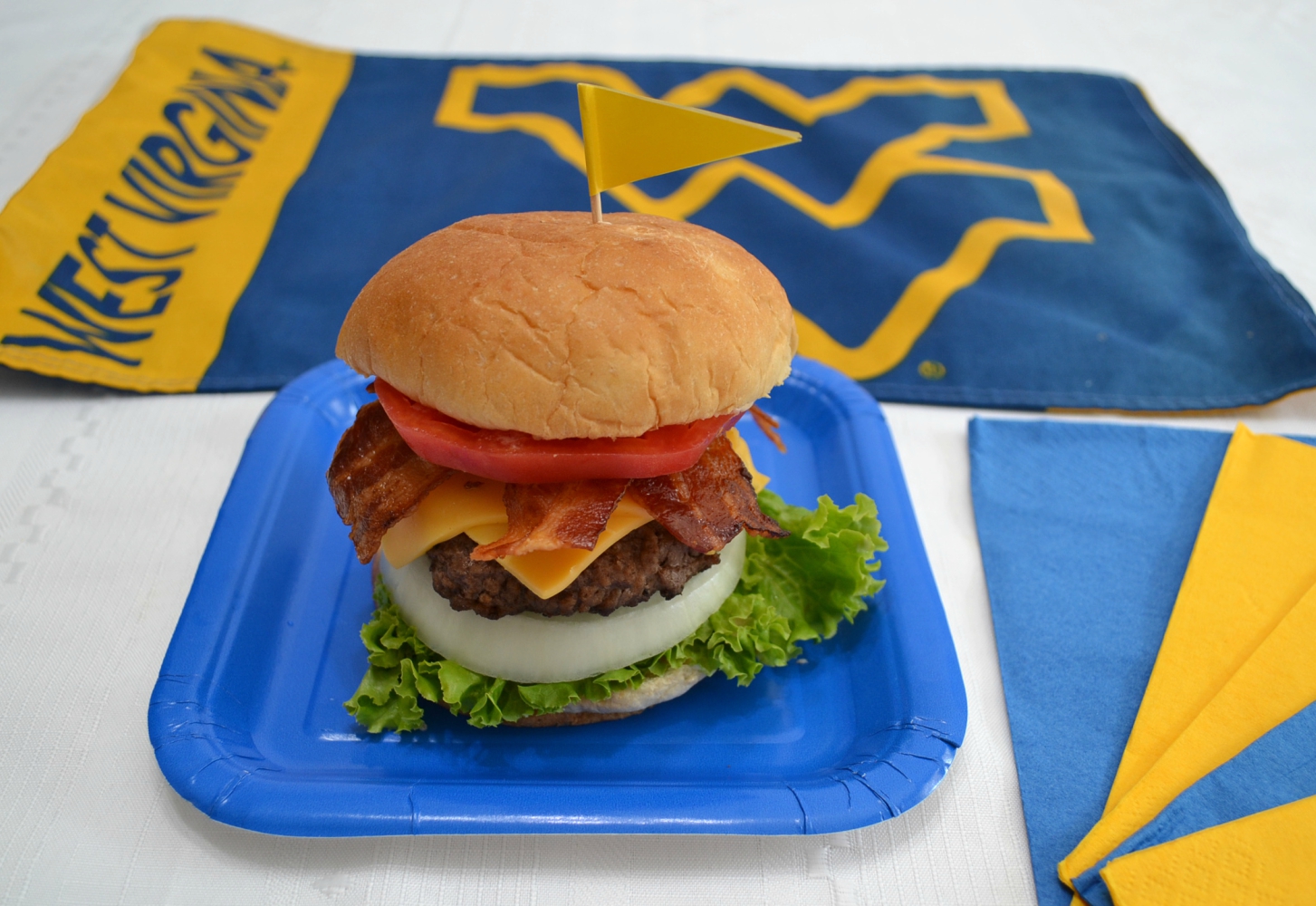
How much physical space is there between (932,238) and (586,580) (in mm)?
3125

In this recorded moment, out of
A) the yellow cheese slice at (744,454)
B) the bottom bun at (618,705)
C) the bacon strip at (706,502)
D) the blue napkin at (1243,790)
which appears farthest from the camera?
the yellow cheese slice at (744,454)

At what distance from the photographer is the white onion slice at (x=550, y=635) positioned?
2.16 m

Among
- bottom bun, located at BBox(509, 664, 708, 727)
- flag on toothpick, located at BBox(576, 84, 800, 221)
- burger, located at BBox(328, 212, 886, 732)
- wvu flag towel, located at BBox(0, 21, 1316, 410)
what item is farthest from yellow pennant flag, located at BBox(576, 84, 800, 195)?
wvu flag towel, located at BBox(0, 21, 1316, 410)

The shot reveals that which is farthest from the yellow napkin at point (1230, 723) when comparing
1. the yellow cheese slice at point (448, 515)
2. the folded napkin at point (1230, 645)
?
the yellow cheese slice at point (448, 515)

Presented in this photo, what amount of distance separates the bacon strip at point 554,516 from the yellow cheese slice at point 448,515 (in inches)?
1.9

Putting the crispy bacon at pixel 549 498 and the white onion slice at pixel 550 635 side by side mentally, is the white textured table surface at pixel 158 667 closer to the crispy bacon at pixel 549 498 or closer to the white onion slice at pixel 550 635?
the white onion slice at pixel 550 635

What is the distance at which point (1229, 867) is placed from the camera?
1889mm

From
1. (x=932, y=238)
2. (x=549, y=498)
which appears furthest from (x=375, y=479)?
(x=932, y=238)

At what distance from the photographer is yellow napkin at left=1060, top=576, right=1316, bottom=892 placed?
6.56 ft

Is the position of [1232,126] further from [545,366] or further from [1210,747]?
[545,366]

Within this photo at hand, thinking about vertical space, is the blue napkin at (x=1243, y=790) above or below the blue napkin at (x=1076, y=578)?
above

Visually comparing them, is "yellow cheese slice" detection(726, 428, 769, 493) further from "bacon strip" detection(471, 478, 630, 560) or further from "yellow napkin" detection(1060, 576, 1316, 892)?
"yellow napkin" detection(1060, 576, 1316, 892)

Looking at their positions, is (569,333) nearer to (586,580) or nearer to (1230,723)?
(586,580)

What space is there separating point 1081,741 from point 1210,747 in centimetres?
29
